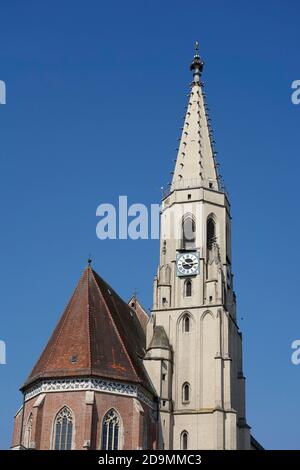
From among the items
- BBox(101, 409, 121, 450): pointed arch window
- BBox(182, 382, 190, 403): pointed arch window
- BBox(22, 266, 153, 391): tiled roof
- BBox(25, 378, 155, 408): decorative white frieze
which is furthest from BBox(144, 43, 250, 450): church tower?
→ BBox(101, 409, 121, 450): pointed arch window

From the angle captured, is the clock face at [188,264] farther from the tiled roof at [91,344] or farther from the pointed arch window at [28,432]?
the pointed arch window at [28,432]

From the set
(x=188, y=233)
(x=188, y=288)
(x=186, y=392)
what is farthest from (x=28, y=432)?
(x=188, y=233)

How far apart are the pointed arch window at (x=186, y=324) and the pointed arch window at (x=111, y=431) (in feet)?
36.5

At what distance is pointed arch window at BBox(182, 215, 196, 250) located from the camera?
6400 centimetres

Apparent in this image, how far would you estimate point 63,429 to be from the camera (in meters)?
50.2

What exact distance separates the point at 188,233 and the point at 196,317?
749cm

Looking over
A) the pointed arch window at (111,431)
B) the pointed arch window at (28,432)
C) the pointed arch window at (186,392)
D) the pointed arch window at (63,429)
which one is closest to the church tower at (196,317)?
the pointed arch window at (186,392)

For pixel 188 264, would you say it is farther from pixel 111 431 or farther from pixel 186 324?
pixel 111 431

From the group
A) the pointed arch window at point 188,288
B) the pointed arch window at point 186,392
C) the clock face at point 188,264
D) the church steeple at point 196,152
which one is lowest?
the pointed arch window at point 186,392

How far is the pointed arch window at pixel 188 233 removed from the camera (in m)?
64.0

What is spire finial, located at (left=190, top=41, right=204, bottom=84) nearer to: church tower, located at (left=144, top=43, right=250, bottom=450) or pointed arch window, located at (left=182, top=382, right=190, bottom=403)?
church tower, located at (left=144, top=43, right=250, bottom=450)
